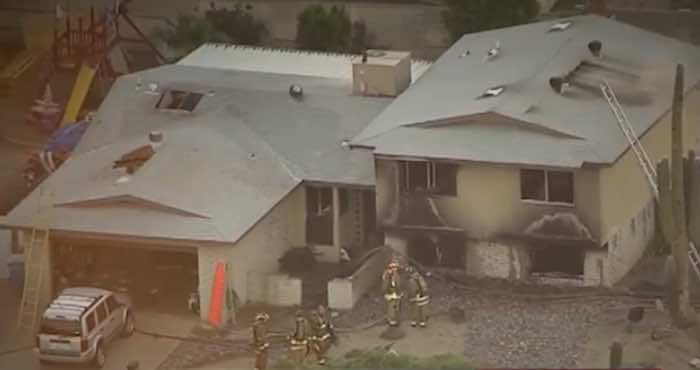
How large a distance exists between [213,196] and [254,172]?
49 cm

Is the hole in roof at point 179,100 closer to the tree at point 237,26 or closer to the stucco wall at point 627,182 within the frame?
the tree at point 237,26

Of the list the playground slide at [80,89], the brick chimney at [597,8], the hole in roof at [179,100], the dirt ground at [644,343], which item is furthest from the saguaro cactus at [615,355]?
the playground slide at [80,89]

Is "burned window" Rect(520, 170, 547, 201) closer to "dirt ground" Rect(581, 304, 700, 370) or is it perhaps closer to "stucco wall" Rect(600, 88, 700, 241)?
"stucco wall" Rect(600, 88, 700, 241)

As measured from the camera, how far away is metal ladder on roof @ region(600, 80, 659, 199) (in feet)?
55.2

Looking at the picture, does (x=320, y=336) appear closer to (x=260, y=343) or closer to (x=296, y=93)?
(x=260, y=343)

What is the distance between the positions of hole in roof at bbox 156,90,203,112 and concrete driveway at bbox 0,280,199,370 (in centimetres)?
215

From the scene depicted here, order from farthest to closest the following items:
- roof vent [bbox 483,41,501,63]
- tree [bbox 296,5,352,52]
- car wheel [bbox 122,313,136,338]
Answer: tree [bbox 296,5,352,52] < roof vent [bbox 483,41,501,63] < car wheel [bbox 122,313,136,338]

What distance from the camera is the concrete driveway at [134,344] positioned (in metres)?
16.1

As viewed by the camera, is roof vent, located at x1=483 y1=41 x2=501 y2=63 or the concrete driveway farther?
roof vent, located at x1=483 y1=41 x2=501 y2=63

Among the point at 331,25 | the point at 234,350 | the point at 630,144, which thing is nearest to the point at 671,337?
the point at 630,144

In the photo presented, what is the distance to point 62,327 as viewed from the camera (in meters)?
16.0

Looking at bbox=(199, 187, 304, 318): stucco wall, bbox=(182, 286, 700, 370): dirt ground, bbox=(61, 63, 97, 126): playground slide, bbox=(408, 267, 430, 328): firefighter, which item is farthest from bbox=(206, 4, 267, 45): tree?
bbox=(408, 267, 430, 328): firefighter

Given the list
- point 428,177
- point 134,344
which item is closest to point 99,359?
point 134,344

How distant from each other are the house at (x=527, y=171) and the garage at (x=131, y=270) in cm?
149
